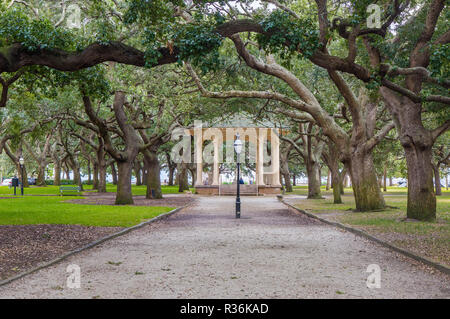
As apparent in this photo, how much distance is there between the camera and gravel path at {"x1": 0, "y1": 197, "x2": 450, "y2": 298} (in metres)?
5.61

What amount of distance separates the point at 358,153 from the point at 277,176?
2499 centimetres

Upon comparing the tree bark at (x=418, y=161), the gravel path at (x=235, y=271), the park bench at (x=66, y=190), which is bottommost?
the gravel path at (x=235, y=271)

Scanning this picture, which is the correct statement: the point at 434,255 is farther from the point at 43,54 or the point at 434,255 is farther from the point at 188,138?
the point at 188,138

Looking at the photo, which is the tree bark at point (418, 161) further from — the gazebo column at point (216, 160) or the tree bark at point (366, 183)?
the gazebo column at point (216, 160)

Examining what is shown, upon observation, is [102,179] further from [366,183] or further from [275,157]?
[366,183]

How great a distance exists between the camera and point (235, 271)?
6.91 meters

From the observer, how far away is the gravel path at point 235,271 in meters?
5.61

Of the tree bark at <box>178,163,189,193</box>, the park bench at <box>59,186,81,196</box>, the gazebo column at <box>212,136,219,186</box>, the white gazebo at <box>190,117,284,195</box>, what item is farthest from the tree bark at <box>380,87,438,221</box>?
the tree bark at <box>178,163,189,193</box>

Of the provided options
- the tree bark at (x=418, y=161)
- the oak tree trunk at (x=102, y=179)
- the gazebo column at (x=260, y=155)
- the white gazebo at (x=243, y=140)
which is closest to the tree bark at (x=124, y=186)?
the tree bark at (x=418, y=161)

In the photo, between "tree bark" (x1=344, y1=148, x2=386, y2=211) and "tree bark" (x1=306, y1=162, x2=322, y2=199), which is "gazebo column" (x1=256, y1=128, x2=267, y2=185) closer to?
"tree bark" (x1=306, y1=162, x2=322, y2=199)

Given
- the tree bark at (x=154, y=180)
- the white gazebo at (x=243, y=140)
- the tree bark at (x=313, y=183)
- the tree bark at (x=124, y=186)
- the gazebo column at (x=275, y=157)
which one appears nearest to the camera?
the tree bark at (x=124, y=186)

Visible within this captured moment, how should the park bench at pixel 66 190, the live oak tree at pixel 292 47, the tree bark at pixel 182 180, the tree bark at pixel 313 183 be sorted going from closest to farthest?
the live oak tree at pixel 292 47, the tree bark at pixel 313 183, the park bench at pixel 66 190, the tree bark at pixel 182 180
